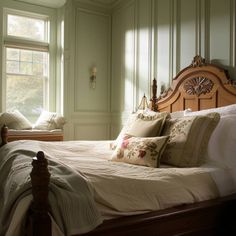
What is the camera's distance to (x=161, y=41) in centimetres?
375

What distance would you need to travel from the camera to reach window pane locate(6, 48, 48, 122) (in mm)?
4633

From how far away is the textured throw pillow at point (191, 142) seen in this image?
2068mm

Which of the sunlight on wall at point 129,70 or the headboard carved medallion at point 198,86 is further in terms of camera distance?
the sunlight on wall at point 129,70

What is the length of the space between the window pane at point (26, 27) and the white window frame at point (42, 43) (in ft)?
0.20

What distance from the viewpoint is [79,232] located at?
1.25m

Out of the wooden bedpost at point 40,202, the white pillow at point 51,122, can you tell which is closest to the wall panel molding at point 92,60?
the white pillow at point 51,122

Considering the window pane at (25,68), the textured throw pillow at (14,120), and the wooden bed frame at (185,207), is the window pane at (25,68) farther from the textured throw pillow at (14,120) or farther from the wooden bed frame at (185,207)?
the wooden bed frame at (185,207)

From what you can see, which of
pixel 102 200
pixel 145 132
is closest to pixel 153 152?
pixel 145 132

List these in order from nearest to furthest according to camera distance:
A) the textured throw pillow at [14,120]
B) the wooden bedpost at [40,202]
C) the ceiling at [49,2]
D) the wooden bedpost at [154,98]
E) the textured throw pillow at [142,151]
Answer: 1. the wooden bedpost at [40,202]
2. the textured throw pillow at [142,151]
3. the wooden bedpost at [154,98]
4. the textured throw pillow at [14,120]
5. the ceiling at [49,2]

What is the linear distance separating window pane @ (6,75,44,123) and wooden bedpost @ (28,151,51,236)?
369cm

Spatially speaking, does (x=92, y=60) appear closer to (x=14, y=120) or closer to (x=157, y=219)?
(x=14, y=120)

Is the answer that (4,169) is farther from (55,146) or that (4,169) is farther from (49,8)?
(49,8)

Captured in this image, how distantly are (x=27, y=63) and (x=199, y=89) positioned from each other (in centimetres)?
302

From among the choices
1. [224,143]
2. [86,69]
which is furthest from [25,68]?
[224,143]
